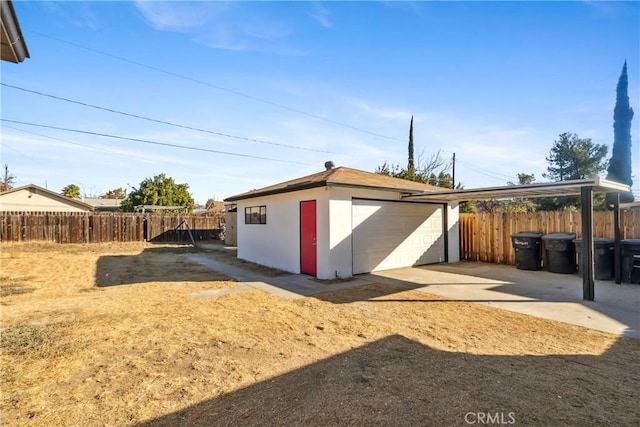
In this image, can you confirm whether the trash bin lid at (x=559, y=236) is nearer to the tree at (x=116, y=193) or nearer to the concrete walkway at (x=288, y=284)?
the concrete walkway at (x=288, y=284)

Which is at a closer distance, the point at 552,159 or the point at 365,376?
the point at 365,376

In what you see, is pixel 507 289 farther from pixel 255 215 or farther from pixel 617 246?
pixel 255 215

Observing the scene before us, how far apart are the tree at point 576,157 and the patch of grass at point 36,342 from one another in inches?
1178

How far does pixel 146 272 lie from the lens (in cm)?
1070

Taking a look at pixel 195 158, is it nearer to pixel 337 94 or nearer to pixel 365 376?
pixel 337 94

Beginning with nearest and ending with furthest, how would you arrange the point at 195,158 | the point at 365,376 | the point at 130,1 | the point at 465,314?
1. the point at 365,376
2. the point at 465,314
3. the point at 130,1
4. the point at 195,158

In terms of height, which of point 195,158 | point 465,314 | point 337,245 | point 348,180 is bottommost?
point 465,314

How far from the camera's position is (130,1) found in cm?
907

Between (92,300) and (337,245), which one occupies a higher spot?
(337,245)

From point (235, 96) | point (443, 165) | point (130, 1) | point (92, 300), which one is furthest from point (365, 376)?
point (443, 165)

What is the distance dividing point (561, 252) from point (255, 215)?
10.3 meters

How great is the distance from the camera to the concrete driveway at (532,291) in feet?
18.1

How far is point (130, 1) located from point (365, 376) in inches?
437

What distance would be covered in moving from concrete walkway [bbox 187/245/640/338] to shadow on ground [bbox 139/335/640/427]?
1771 mm
